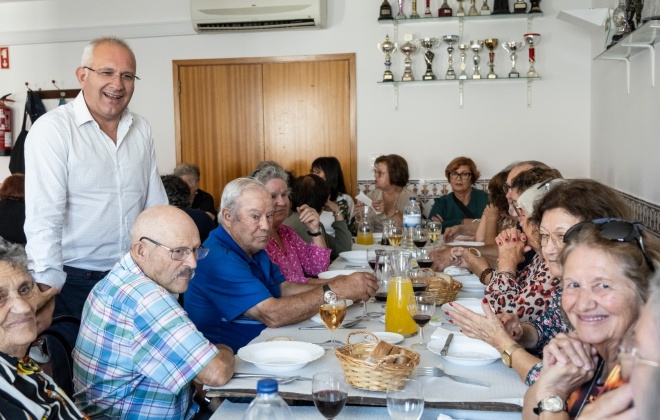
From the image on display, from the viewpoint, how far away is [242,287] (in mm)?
2395

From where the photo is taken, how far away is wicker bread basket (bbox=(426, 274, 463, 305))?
8.91 ft

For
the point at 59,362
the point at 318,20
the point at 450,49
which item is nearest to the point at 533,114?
the point at 450,49

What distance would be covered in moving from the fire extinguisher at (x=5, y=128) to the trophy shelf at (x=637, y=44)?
5.23 m

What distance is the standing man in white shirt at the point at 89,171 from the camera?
8.31 feet

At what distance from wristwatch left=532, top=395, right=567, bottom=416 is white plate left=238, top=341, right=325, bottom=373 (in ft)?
2.10

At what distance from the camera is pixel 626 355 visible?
906 mm

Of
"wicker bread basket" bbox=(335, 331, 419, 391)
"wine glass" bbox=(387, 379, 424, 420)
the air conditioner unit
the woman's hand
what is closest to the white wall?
the air conditioner unit

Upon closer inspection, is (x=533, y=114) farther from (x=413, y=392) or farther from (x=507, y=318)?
(x=413, y=392)

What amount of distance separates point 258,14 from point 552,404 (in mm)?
5082

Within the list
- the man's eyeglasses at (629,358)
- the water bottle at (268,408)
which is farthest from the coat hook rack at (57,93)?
the man's eyeglasses at (629,358)

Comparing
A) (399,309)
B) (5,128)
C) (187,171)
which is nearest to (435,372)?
(399,309)

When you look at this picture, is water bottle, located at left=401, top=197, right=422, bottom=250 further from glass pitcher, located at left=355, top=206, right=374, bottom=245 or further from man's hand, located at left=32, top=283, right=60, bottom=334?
man's hand, located at left=32, top=283, right=60, bottom=334

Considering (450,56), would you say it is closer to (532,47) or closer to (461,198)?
(532,47)

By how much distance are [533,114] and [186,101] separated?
3081mm
